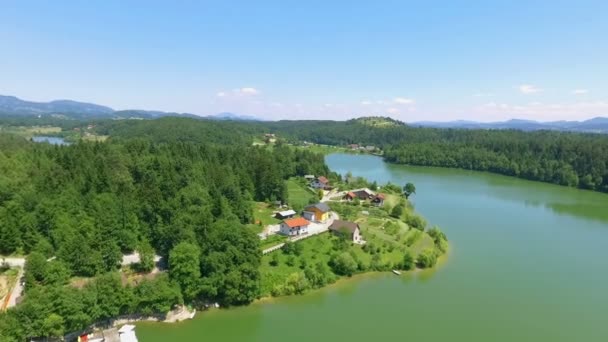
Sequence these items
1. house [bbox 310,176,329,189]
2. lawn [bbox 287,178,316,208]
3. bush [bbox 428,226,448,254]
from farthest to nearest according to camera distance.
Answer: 1. house [bbox 310,176,329,189]
2. lawn [bbox 287,178,316,208]
3. bush [bbox 428,226,448,254]

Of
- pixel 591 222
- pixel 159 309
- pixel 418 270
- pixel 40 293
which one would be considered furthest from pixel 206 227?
pixel 591 222

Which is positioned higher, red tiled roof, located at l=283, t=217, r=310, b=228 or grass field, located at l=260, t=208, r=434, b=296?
red tiled roof, located at l=283, t=217, r=310, b=228

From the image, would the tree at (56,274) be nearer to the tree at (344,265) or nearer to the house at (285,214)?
the tree at (344,265)

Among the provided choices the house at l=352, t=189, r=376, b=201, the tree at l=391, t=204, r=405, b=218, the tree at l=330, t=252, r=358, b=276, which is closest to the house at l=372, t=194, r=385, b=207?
the house at l=352, t=189, r=376, b=201

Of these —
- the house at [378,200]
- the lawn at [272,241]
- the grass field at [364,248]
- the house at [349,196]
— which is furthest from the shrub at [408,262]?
the house at [349,196]

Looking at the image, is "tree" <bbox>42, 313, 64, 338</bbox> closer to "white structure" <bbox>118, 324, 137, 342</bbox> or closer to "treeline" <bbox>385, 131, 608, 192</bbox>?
"white structure" <bbox>118, 324, 137, 342</bbox>
